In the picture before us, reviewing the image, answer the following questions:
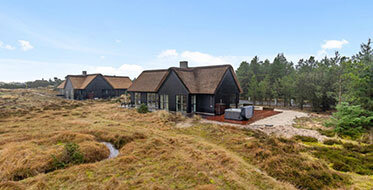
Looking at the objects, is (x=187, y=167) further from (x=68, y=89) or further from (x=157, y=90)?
(x=68, y=89)

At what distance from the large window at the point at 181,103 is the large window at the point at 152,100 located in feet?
12.6

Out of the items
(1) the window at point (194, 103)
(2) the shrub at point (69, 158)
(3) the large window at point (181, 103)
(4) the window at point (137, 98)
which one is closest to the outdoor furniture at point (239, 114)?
(1) the window at point (194, 103)

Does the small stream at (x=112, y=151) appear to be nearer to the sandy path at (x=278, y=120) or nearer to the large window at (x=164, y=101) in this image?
the large window at (x=164, y=101)

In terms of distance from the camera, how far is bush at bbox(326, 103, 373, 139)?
11.8 m

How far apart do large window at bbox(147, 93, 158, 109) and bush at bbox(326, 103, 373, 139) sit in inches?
693

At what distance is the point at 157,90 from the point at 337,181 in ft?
61.0

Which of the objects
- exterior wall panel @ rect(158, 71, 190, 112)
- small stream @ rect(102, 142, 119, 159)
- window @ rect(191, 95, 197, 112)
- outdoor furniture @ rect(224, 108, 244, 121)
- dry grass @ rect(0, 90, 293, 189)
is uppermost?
exterior wall panel @ rect(158, 71, 190, 112)

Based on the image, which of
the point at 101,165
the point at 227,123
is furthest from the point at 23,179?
the point at 227,123

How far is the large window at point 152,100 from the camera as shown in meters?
22.5

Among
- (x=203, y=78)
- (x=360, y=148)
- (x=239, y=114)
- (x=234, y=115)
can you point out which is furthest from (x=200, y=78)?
(x=360, y=148)

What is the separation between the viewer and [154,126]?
575 inches

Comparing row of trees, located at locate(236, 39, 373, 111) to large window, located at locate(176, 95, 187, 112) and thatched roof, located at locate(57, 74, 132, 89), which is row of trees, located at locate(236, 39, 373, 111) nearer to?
large window, located at locate(176, 95, 187, 112)

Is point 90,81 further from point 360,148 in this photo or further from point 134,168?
point 360,148

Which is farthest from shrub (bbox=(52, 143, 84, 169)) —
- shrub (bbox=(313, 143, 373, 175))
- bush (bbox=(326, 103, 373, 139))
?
bush (bbox=(326, 103, 373, 139))
